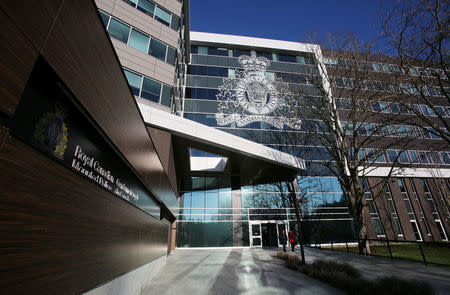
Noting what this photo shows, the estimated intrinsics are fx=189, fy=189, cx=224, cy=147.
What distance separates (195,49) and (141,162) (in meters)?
30.0

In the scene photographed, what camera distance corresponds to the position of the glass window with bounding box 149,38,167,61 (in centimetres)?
1305

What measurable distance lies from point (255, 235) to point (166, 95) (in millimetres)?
16264

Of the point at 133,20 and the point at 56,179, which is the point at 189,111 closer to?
the point at 133,20

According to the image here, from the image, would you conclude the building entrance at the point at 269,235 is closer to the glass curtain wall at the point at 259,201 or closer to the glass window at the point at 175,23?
the glass curtain wall at the point at 259,201

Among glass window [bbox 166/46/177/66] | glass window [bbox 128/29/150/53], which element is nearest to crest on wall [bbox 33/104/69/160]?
glass window [bbox 128/29/150/53]

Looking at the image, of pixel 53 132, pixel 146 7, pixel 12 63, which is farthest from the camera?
pixel 146 7

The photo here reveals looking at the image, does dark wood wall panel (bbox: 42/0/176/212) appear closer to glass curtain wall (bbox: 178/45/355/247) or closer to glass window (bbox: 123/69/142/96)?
glass window (bbox: 123/69/142/96)

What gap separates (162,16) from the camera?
14609mm

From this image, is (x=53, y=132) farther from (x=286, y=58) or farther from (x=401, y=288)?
(x=286, y=58)

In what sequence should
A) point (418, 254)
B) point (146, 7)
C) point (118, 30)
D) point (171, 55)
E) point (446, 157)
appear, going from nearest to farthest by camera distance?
1. point (118, 30)
2. point (418, 254)
3. point (146, 7)
4. point (171, 55)
5. point (446, 157)

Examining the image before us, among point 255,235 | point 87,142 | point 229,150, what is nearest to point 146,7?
point 229,150

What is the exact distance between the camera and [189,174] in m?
20.5

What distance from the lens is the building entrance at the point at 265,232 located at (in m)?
19.8

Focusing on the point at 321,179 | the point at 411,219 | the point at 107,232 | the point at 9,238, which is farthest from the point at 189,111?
the point at 411,219
